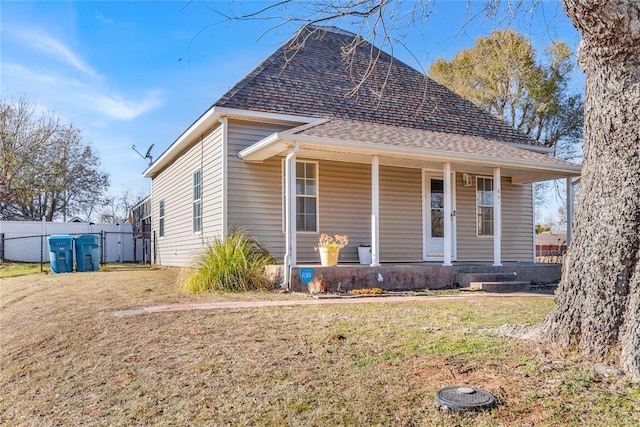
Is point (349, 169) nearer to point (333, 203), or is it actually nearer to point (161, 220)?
point (333, 203)

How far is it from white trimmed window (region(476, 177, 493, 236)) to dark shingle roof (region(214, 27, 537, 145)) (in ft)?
Answer: 4.66


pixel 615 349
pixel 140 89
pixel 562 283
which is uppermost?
pixel 140 89

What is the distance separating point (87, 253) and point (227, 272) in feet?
24.3

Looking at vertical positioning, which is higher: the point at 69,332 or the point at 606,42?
the point at 606,42

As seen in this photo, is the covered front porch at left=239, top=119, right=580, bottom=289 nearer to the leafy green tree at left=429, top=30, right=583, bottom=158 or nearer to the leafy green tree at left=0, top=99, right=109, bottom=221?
the leafy green tree at left=429, top=30, right=583, bottom=158

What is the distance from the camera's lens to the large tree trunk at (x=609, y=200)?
342 centimetres

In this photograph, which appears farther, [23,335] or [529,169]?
[529,169]

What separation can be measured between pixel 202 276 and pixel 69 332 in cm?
308

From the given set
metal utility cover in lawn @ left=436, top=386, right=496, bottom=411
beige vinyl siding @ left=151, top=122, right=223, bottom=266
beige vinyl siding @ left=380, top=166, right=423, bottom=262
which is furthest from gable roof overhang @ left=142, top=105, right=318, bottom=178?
metal utility cover in lawn @ left=436, top=386, right=496, bottom=411

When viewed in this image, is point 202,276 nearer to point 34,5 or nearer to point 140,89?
point 34,5

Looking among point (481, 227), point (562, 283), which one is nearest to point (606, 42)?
point (562, 283)

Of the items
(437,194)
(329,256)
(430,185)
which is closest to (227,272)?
(329,256)

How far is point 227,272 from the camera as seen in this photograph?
27.9 ft

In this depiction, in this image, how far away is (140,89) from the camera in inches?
548
